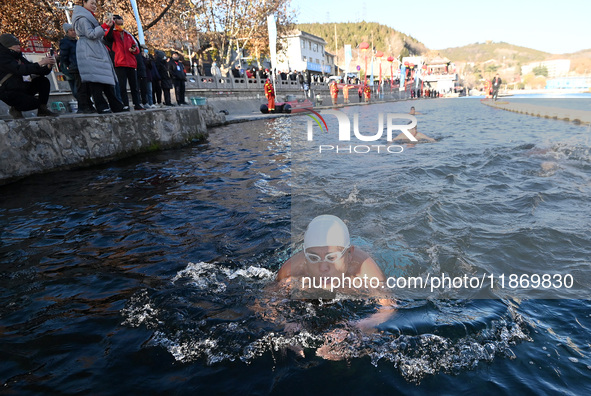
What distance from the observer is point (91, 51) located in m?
6.16

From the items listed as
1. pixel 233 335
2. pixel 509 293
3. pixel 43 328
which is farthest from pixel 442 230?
pixel 43 328

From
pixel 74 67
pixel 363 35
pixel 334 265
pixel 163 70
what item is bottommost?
pixel 334 265

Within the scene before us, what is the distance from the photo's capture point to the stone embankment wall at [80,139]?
5625 millimetres

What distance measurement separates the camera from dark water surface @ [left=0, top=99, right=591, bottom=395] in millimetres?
1942

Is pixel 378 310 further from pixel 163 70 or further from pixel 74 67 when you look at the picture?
pixel 163 70

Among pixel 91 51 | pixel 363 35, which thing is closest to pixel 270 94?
pixel 91 51

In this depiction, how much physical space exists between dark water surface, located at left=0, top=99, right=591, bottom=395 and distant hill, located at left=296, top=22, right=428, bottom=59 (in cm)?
14819

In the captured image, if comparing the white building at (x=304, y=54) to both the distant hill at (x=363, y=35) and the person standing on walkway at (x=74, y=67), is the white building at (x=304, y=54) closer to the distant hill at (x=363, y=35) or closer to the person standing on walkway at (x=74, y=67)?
the person standing on walkway at (x=74, y=67)

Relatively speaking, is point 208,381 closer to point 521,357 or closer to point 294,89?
point 521,357

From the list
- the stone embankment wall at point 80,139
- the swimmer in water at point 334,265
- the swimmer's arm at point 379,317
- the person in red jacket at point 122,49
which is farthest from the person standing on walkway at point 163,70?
the swimmer's arm at point 379,317

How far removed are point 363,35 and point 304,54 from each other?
111 meters

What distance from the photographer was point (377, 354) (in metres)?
2.11

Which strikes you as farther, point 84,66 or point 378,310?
point 84,66

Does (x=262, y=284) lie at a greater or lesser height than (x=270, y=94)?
lesser
